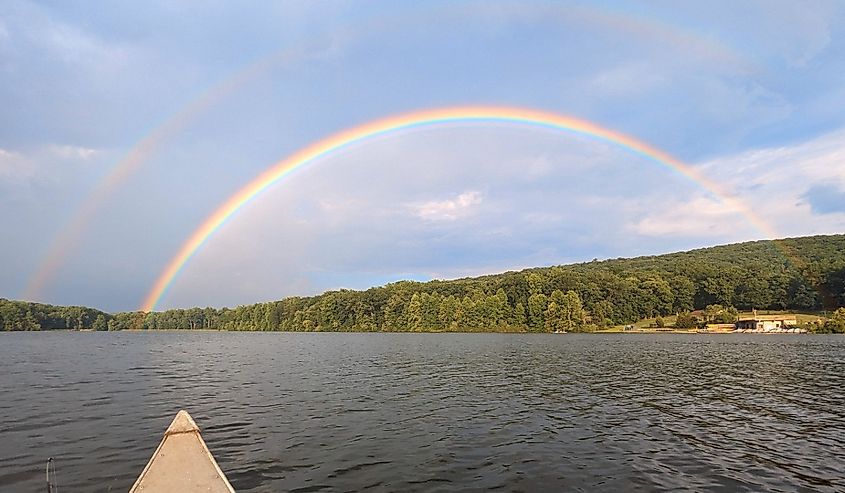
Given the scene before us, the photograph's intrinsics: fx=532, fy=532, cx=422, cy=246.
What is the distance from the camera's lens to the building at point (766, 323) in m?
171

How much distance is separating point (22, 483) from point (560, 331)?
187 metres

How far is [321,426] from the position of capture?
29047 mm

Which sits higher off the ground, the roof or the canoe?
the canoe

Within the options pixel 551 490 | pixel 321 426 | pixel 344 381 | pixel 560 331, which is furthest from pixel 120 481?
pixel 560 331

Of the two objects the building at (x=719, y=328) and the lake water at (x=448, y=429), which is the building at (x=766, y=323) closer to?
the building at (x=719, y=328)

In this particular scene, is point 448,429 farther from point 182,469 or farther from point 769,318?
point 769,318

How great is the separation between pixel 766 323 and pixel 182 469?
200 metres

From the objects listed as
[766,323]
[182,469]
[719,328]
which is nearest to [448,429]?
[182,469]

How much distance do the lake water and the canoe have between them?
248 inches

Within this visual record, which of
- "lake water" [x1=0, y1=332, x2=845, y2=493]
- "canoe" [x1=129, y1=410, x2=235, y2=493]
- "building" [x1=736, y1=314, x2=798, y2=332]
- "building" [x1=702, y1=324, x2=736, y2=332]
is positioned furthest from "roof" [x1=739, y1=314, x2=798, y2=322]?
"canoe" [x1=129, y1=410, x2=235, y2=493]

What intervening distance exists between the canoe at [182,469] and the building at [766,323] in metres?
196

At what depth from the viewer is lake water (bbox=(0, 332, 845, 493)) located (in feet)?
65.9

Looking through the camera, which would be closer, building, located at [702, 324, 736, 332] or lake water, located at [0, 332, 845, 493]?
lake water, located at [0, 332, 845, 493]

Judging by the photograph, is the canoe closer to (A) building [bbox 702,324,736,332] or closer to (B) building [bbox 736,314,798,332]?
(A) building [bbox 702,324,736,332]
